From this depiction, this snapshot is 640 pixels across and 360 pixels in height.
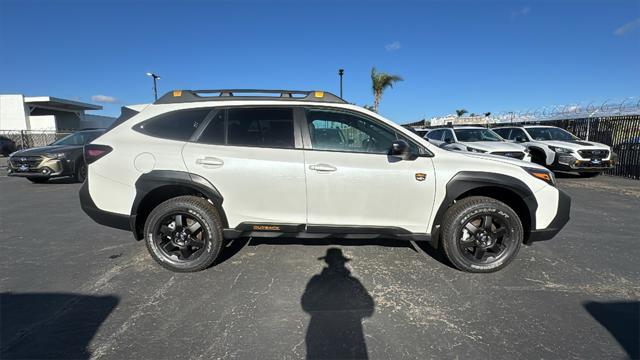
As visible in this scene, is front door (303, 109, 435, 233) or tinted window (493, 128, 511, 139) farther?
tinted window (493, 128, 511, 139)

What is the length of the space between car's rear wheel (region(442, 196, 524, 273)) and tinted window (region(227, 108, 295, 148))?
1.92 m

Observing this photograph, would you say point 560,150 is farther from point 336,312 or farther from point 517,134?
point 336,312

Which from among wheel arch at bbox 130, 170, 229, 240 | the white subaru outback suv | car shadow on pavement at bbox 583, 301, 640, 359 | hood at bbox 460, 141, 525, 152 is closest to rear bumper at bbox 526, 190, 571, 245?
the white subaru outback suv

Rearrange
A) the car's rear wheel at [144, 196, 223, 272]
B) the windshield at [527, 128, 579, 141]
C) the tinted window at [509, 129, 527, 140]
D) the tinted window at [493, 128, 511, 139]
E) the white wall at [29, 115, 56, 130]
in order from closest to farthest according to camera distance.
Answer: the car's rear wheel at [144, 196, 223, 272] < the windshield at [527, 128, 579, 141] < the tinted window at [509, 129, 527, 140] < the tinted window at [493, 128, 511, 139] < the white wall at [29, 115, 56, 130]

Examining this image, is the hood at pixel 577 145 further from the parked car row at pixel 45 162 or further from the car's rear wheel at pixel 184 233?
the parked car row at pixel 45 162

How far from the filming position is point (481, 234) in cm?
330

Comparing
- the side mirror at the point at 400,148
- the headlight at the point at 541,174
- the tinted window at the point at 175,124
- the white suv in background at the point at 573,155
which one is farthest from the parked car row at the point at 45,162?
the white suv in background at the point at 573,155

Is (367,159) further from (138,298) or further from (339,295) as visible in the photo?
(138,298)

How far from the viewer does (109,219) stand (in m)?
3.37

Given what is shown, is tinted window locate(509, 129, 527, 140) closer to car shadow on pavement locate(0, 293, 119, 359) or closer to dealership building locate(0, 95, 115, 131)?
car shadow on pavement locate(0, 293, 119, 359)

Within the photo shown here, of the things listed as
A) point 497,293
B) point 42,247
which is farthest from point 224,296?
point 42,247

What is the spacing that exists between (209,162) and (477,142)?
9272 millimetres

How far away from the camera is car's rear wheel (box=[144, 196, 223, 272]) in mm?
3275

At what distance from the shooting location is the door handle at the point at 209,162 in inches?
126
